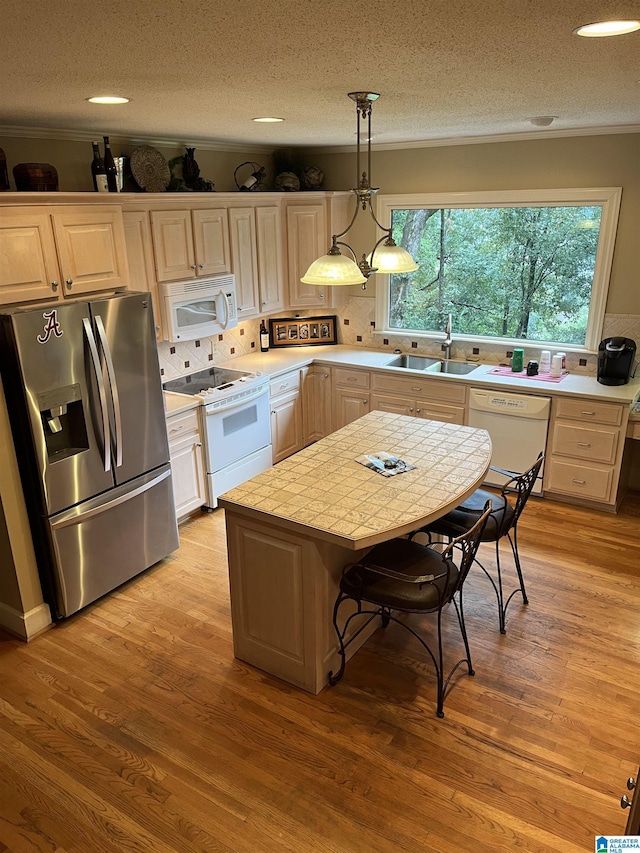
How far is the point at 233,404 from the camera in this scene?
14.8 ft

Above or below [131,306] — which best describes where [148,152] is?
above

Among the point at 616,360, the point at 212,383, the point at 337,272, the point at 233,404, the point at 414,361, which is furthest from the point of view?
the point at 414,361

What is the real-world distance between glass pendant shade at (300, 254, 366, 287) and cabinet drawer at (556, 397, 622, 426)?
2281 mm

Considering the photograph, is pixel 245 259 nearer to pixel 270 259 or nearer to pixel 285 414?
pixel 270 259

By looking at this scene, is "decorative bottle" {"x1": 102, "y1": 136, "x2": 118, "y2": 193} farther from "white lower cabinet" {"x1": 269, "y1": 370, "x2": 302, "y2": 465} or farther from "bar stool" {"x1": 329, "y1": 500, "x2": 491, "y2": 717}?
"bar stool" {"x1": 329, "y1": 500, "x2": 491, "y2": 717}

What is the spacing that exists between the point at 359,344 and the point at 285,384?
107cm

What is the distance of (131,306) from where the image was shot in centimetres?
347

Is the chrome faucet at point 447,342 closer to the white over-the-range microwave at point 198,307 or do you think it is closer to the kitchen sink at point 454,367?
the kitchen sink at point 454,367

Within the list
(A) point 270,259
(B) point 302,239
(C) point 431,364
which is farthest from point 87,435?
(C) point 431,364

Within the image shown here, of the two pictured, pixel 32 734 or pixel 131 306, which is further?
pixel 131 306

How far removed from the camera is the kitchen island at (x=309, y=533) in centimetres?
266

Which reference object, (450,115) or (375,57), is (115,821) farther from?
(450,115)

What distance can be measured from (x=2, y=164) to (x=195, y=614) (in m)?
2.62

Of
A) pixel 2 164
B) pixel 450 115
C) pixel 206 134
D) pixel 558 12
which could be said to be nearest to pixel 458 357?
pixel 450 115
